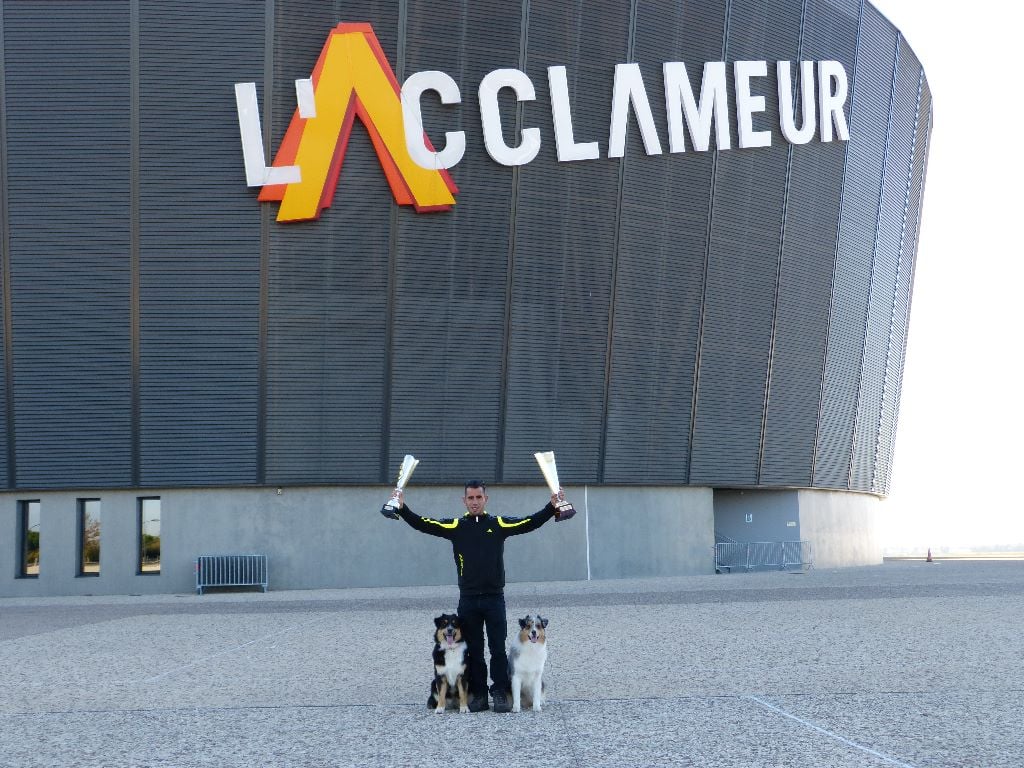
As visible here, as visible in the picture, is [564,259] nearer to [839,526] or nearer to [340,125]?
[340,125]

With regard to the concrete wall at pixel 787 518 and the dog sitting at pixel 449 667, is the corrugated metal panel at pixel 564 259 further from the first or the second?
the dog sitting at pixel 449 667

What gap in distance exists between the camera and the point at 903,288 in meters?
43.2

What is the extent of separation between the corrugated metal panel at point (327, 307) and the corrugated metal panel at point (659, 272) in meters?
6.38

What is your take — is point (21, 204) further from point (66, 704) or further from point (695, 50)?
point (66, 704)

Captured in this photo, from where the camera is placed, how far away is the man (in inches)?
379

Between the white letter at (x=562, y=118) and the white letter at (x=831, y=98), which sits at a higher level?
the white letter at (x=831, y=98)

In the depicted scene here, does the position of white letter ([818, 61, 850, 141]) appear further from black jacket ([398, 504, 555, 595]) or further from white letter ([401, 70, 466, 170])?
black jacket ([398, 504, 555, 595])

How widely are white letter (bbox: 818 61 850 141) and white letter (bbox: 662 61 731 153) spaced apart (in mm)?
4025

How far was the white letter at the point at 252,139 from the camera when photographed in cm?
2861

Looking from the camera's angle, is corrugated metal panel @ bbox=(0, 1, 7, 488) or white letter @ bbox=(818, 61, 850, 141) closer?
corrugated metal panel @ bbox=(0, 1, 7, 488)

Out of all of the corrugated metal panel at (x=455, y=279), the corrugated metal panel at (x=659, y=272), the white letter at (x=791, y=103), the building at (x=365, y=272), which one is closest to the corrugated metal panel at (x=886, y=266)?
the white letter at (x=791, y=103)

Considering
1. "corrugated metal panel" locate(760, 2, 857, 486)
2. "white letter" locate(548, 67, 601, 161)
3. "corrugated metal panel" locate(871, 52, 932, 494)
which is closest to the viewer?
"white letter" locate(548, 67, 601, 161)

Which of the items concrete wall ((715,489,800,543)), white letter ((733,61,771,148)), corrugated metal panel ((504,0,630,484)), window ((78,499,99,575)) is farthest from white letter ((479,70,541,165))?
concrete wall ((715,489,800,543))

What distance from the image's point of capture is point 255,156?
28734 millimetres
